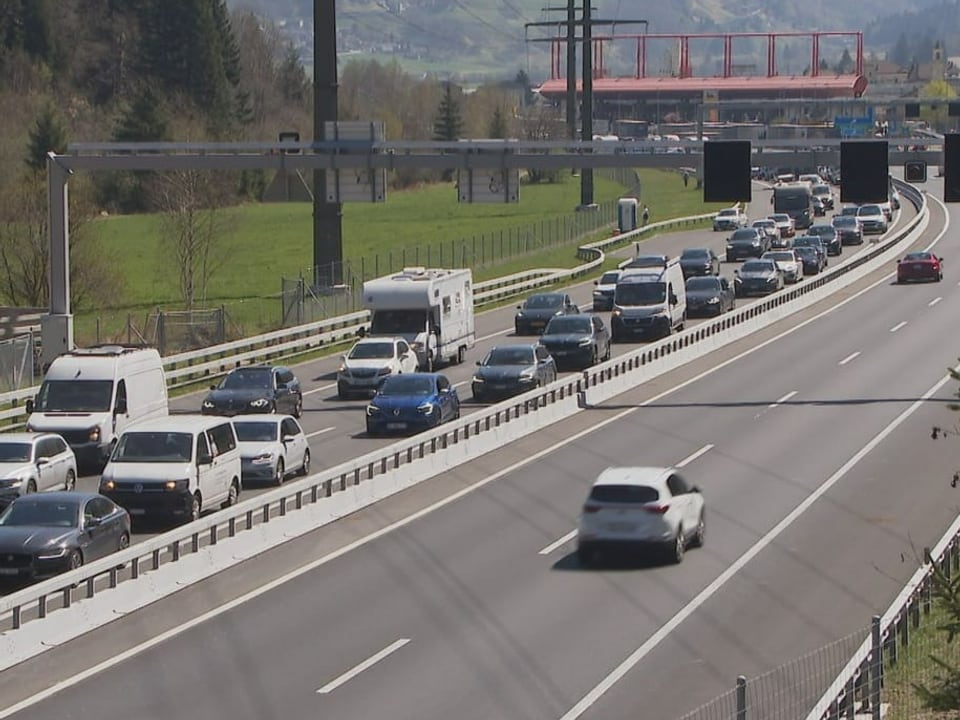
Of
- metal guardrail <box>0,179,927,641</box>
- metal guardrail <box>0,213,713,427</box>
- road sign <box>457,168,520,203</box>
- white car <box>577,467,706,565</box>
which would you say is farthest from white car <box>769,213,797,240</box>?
white car <box>577,467,706,565</box>

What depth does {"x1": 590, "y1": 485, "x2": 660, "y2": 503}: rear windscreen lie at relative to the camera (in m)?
25.8

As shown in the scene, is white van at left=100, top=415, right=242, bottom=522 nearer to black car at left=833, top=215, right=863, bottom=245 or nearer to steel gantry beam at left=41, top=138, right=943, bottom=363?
steel gantry beam at left=41, top=138, right=943, bottom=363

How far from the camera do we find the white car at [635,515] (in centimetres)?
2578

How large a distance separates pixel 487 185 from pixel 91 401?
19920 mm

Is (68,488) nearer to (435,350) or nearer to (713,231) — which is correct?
→ (435,350)

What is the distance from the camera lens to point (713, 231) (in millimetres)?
100062

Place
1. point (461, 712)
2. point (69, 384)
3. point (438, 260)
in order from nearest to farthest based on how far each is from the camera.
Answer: point (461, 712) < point (69, 384) < point (438, 260)

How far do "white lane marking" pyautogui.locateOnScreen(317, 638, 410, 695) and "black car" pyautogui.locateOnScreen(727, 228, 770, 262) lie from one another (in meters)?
61.0

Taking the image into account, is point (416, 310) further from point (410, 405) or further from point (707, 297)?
point (707, 297)

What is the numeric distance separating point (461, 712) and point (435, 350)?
31258mm

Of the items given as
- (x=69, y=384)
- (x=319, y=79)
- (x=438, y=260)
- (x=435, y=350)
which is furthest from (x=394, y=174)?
(x=69, y=384)

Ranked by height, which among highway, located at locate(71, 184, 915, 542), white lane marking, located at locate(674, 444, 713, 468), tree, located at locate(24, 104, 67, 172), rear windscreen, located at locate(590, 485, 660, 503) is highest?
tree, located at locate(24, 104, 67, 172)

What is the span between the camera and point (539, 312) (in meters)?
58.7

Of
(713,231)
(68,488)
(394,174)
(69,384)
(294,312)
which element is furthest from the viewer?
(394,174)
